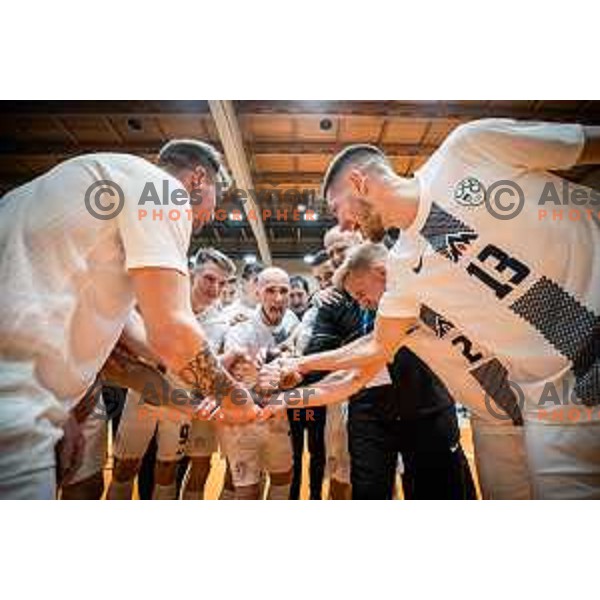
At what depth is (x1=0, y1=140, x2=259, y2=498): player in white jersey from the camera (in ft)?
4.72

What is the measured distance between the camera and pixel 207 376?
1.75m

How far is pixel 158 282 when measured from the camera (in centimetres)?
155

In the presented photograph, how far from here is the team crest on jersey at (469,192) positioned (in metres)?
1.82

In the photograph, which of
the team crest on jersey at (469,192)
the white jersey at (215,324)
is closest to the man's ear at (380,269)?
the team crest on jersey at (469,192)

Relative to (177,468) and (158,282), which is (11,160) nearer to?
(158,282)

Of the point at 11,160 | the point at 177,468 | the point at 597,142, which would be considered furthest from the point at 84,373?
the point at 597,142

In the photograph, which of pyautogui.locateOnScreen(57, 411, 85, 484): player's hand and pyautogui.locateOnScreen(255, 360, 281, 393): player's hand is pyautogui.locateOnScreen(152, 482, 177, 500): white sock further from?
pyautogui.locateOnScreen(255, 360, 281, 393): player's hand

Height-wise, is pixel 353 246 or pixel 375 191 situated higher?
pixel 375 191

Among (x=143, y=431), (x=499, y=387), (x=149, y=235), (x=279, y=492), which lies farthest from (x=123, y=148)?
(x=499, y=387)

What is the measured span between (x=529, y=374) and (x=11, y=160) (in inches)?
75.9

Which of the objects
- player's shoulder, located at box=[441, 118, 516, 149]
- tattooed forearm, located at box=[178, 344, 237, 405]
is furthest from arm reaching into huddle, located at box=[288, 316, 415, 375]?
player's shoulder, located at box=[441, 118, 516, 149]

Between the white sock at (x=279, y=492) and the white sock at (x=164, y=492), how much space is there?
42cm

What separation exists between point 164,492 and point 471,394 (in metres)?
1.20

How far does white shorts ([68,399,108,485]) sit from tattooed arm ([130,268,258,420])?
400 mm
